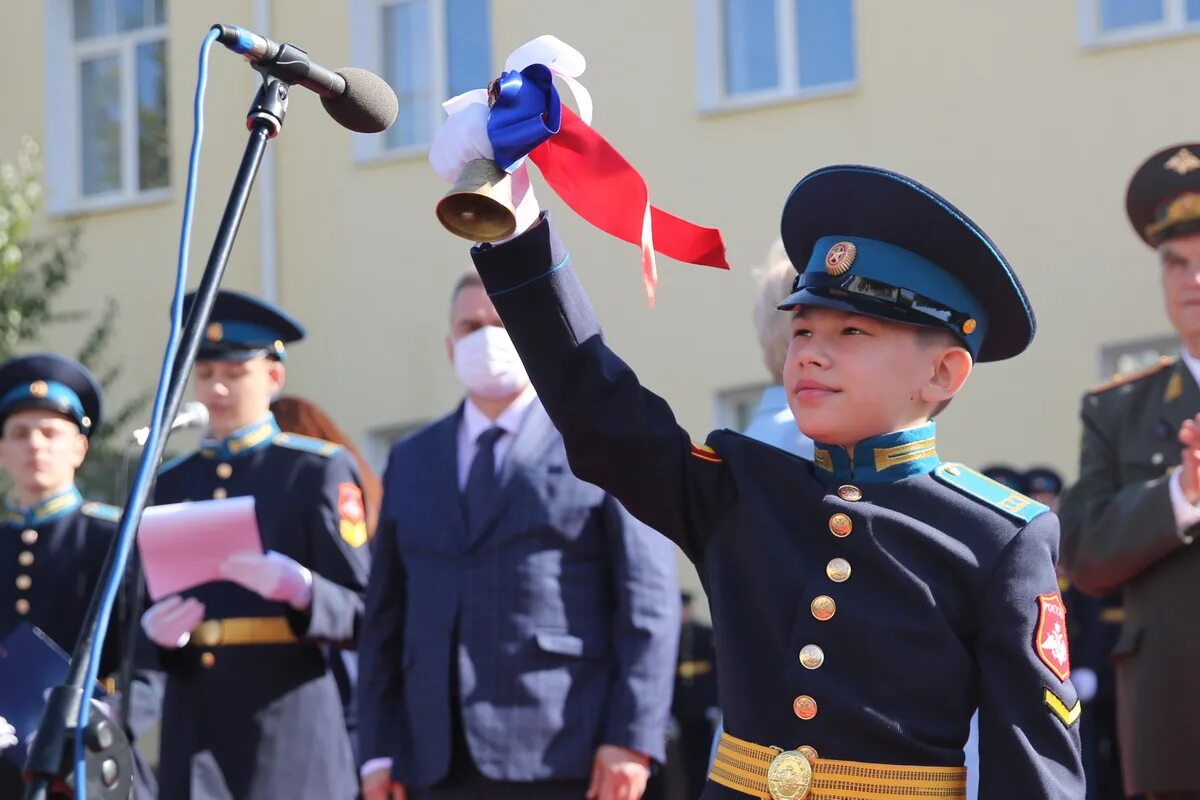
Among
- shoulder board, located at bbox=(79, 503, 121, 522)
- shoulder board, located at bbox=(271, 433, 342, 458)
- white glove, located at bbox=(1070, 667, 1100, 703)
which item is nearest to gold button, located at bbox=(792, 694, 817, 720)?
shoulder board, located at bbox=(271, 433, 342, 458)

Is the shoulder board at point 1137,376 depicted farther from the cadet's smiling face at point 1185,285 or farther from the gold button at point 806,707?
the gold button at point 806,707

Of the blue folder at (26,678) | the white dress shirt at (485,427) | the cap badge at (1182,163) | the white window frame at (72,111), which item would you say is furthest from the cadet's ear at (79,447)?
the white window frame at (72,111)

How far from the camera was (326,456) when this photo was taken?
6.71m

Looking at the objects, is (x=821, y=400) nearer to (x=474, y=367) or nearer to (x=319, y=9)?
(x=474, y=367)

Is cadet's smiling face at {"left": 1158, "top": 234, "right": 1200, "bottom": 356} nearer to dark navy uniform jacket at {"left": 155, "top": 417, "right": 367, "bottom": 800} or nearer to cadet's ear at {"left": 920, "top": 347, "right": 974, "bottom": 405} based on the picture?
cadet's ear at {"left": 920, "top": 347, "right": 974, "bottom": 405}

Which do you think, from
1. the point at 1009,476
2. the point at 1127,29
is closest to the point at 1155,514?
the point at 1009,476

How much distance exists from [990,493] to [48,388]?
4133 mm

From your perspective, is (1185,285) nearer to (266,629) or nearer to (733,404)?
(266,629)

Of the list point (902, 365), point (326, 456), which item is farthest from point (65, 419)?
point (902, 365)

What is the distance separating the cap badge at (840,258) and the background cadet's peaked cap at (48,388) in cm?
394

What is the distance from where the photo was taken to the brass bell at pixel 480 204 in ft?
10.7

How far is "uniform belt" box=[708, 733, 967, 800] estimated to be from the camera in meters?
3.51

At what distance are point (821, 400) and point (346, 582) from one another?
3.20 metres

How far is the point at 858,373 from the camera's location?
361cm
